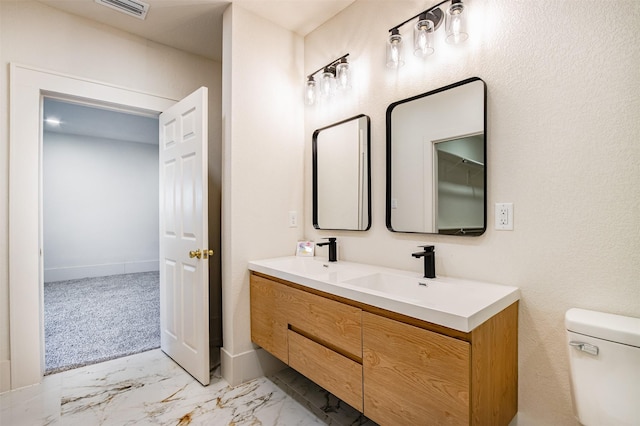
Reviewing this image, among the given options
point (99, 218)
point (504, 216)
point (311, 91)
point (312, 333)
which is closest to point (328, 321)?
point (312, 333)

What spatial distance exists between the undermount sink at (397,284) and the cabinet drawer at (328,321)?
154 mm

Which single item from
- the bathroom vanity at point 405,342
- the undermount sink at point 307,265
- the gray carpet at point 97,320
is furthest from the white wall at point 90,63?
the bathroom vanity at point 405,342

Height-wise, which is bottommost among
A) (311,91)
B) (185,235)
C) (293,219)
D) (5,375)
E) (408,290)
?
(5,375)

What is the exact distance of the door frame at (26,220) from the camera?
6.61 feet

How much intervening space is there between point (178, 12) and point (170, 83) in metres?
0.61

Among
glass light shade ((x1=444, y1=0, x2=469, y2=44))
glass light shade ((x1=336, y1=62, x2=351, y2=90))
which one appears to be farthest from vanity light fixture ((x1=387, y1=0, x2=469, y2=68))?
glass light shade ((x1=336, y1=62, x2=351, y2=90))

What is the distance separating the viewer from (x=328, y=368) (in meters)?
1.58

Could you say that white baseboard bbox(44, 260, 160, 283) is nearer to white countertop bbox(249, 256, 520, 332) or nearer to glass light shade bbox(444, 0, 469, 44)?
white countertop bbox(249, 256, 520, 332)

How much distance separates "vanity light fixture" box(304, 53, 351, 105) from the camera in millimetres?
2092

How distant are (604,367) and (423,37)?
5.26 feet

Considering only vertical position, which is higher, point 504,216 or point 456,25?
point 456,25

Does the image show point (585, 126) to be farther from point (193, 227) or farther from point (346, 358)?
point (193, 227)

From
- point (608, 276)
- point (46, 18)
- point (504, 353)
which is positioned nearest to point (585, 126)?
point (608, 276)

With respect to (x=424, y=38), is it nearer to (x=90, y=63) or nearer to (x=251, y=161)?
(x=251, y=161)
